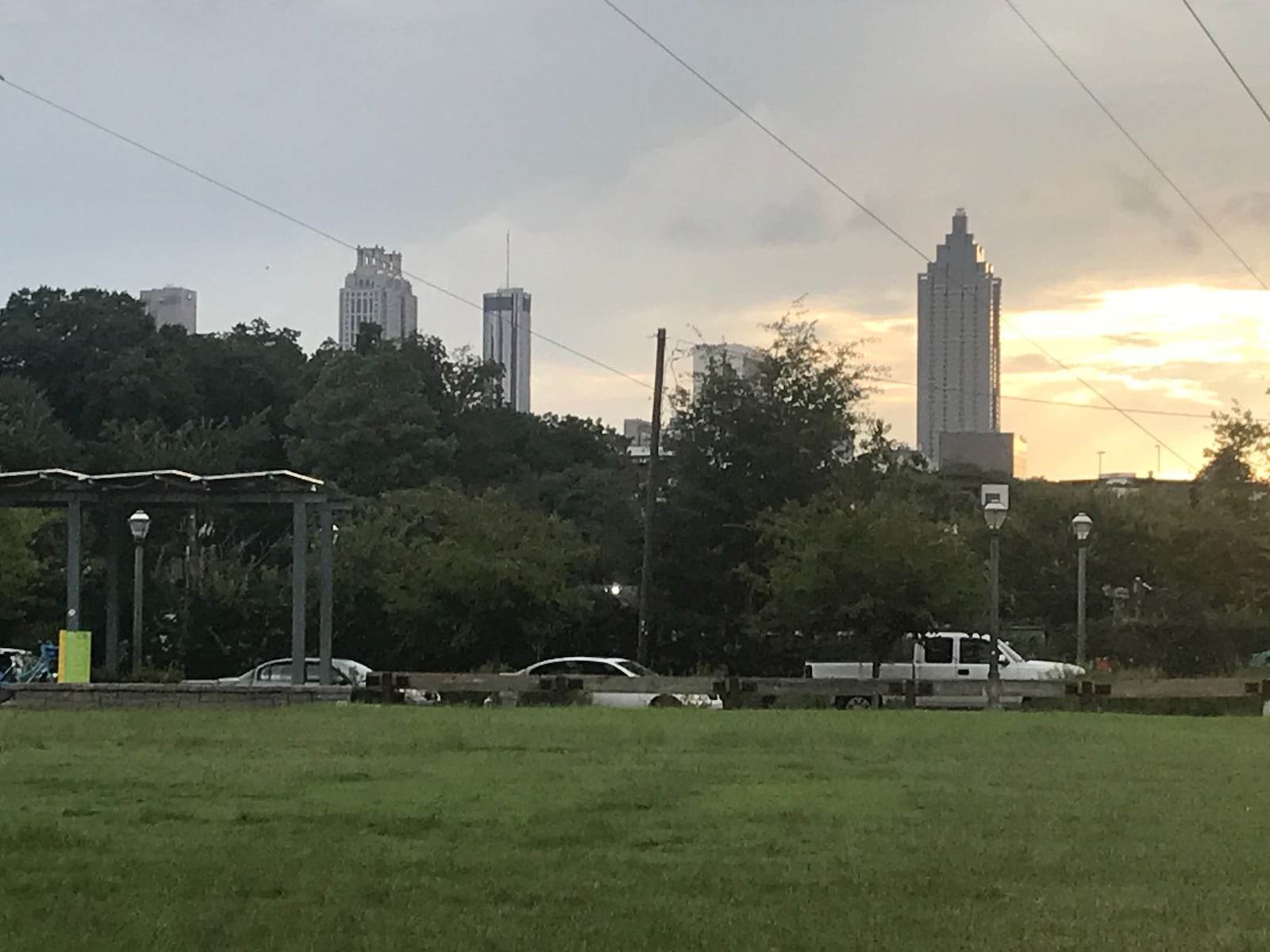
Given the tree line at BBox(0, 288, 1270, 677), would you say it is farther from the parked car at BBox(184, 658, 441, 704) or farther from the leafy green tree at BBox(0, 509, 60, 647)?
the parked car at BBox(184, 658, 441, 704)

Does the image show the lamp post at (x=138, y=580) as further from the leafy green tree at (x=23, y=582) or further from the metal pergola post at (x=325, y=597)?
the metal pergola post at (x=325, y=597)

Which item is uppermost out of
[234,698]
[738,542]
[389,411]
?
[389,411]

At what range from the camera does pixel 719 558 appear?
3900 centimetres

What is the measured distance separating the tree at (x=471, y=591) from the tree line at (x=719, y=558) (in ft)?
0.17

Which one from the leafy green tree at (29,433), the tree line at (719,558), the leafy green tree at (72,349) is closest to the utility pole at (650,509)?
the tree line at (719,558)

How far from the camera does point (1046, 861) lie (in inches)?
392

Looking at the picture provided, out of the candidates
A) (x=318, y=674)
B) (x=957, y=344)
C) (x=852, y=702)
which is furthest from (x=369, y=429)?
(x=852, y=702)

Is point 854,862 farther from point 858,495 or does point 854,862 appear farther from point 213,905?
point 858,495

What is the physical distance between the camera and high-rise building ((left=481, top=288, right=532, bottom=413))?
67250mm

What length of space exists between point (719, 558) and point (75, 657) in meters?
16.1

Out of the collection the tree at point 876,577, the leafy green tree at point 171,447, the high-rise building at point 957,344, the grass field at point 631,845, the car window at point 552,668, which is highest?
the high-rise building at point 957,344

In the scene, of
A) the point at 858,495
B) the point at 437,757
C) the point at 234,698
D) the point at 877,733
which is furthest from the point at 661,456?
the point at 437,757

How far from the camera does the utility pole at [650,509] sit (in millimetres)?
36219

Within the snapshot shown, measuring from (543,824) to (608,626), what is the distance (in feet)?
87.9
